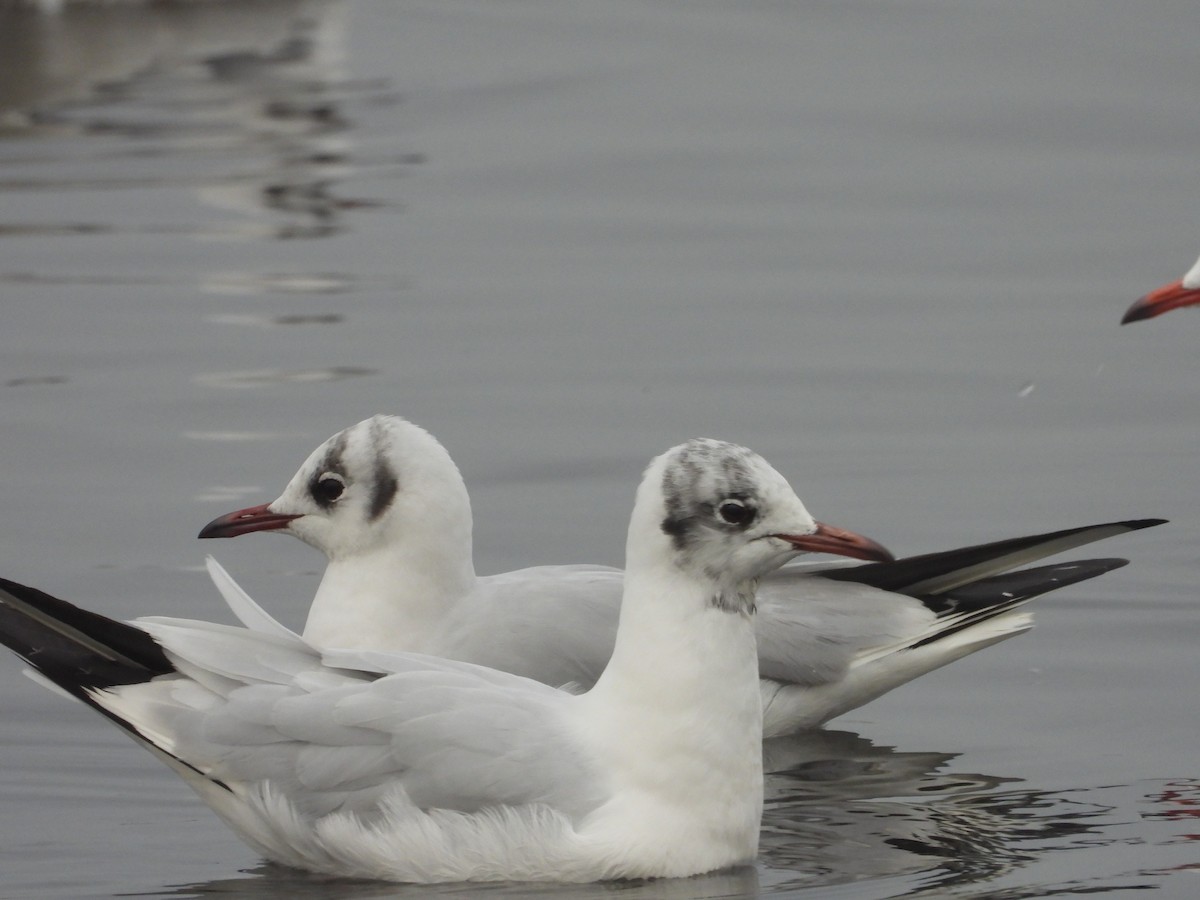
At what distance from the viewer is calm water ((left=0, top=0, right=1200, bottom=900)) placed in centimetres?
716

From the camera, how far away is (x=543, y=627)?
24.5ft

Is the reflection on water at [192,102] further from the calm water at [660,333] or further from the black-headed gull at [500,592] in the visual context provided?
the black-headed gull at [500,592]

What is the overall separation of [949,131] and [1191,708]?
27.8 ft

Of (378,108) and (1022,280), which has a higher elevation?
(378,108)

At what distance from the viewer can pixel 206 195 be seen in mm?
14250

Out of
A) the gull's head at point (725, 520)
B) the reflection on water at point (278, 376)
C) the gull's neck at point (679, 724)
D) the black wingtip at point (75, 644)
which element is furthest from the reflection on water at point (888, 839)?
the reflection on water at point (278, 376)

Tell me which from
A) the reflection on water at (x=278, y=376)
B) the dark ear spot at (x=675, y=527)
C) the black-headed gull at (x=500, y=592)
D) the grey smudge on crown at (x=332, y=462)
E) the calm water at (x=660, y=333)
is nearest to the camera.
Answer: the dark ear spot at (x=675, y=527)

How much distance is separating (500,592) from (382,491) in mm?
476

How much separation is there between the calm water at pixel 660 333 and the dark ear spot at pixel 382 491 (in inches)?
39.5

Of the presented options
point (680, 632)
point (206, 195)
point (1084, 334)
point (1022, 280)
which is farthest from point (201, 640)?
point (206, 195)

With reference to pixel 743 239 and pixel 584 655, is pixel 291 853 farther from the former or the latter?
pixel 743 239

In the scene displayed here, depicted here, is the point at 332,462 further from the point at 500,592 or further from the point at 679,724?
the point at 679,724

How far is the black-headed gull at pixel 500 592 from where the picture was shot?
757 cm

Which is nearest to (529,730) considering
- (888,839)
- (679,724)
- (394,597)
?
(679,724)
